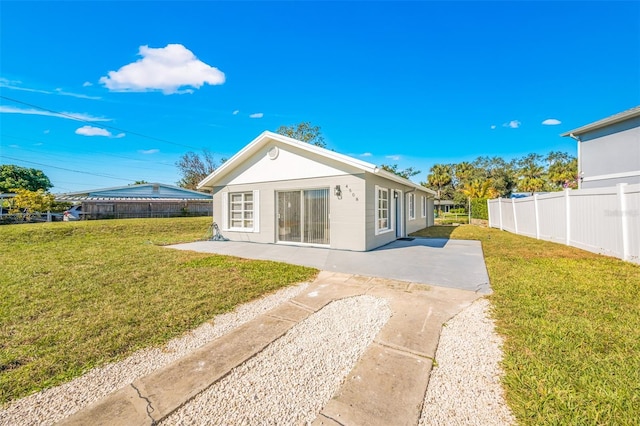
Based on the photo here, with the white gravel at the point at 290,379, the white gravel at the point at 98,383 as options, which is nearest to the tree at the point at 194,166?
the white gravel at the point at 98,383

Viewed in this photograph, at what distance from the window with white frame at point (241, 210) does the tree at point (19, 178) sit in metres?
41.8

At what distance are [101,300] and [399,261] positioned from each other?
6258 mm

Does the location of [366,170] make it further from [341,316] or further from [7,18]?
[7,18]

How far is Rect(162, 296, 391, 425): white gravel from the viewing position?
1.87m

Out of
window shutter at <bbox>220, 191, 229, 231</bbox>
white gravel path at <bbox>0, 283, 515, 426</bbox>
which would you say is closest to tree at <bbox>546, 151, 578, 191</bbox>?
window shutter at <bbox>220, 191, 229, 231</bbox>

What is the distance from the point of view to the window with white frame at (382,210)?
9508 millimetres

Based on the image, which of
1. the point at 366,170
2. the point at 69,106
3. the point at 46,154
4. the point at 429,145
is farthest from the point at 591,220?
the point at 46,154

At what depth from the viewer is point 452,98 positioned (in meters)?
16.9

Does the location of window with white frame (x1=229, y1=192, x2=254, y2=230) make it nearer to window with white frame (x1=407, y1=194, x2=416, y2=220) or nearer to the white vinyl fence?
window with white frame (x1=407, y1=194, x2=416, y2=220)

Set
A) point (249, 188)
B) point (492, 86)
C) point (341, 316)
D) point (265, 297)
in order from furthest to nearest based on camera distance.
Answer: point (492, 86)
point (249, 188)
point (265, 297)
point (341, 316)

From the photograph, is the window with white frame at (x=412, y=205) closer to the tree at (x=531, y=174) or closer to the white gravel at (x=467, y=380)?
the white gravel at (x=467, y=380)

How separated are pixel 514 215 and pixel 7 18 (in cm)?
2307

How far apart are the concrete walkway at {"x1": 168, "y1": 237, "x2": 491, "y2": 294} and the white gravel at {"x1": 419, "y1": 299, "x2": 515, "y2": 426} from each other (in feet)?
6.02

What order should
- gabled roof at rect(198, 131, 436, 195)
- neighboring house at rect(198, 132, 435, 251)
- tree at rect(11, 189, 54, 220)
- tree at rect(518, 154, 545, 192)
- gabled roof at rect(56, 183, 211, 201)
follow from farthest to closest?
tree at rect(518, 154, 545, 192)
gabled roof at rect(56, 183, 211, 201)
tree at rect(11, 189, 54, 220)
neighboring house at rect(198, 132, 435, 251)
gabled roof at rect(198, 131, 436, 195)
